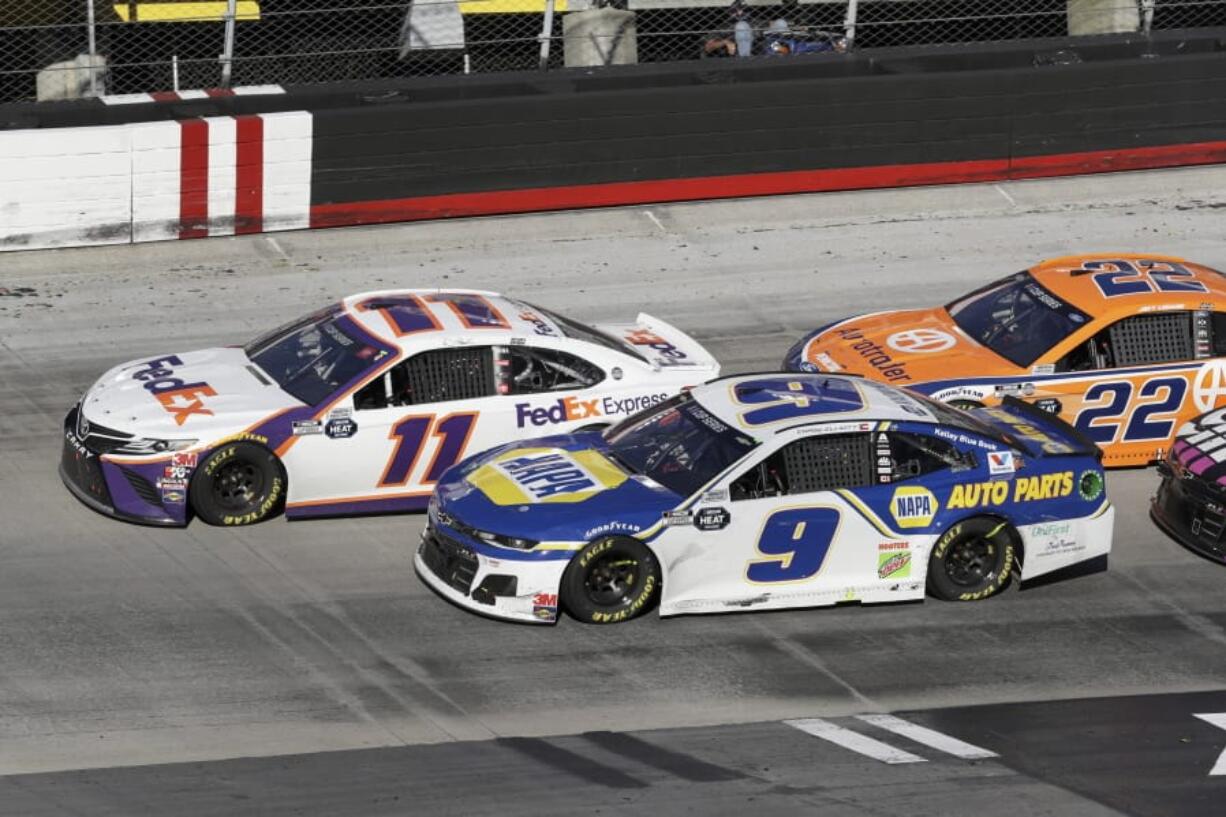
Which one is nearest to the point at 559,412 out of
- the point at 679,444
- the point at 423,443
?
the point at 423,443

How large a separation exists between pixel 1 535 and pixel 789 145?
411 inches

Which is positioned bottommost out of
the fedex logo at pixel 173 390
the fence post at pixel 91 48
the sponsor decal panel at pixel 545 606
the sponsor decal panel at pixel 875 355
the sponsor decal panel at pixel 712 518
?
the sponsor decal panel at pixel 545 606

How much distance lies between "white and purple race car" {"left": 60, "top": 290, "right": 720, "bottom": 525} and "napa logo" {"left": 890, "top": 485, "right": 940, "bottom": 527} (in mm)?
2407

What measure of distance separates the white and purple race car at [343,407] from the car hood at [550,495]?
0.82 m

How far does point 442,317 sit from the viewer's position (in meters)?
13.9

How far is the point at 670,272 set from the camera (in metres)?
19.1

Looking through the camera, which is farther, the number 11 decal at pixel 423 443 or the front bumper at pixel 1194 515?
the number 11 decal at pixel 423 443

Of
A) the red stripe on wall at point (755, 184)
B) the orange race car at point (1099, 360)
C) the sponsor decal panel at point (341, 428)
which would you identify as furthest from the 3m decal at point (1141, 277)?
the red stripe on wall at point (755, 184)

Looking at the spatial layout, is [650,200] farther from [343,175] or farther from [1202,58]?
[1202,58]

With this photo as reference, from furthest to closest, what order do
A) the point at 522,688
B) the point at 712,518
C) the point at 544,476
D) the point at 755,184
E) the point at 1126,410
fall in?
the point at 755,184, the point at 1126,410, the point at 544,476, the point at 712,518, the point at 522,688

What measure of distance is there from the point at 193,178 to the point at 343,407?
677 centimetres

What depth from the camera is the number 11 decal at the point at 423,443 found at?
13.4m

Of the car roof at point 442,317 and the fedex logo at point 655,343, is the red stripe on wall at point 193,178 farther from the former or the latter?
the fedex logo at point 655,343

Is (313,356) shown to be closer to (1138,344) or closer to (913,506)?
(913,506)
